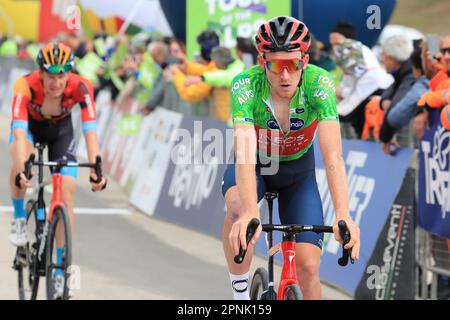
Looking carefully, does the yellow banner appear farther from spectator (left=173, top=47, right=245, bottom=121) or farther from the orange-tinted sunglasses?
the orange-tinted sunglasses

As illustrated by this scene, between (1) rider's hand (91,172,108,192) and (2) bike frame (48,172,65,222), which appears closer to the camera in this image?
(2) bike frame (48,172,65,222)

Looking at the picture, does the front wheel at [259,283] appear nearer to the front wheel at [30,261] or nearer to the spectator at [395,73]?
the front wheel at [30,261]

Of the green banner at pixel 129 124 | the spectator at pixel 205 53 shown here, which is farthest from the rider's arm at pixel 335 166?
the green banner at pixel 129 124

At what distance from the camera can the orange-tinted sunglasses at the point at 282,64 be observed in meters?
5.32

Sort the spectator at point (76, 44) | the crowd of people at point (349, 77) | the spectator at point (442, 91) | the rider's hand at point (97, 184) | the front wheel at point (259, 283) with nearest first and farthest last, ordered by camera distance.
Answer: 1. the front wheel at point (259, 283)
2. the spectator at point (442, 91)
3. the rider's hand at point (97, 184)
4. the crowd of people at point (349, 77)
5. the spectator at point (76, 44)

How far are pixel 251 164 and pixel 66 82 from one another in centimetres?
341

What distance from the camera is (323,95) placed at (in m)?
5.46

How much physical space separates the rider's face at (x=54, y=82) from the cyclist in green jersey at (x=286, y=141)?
251cm

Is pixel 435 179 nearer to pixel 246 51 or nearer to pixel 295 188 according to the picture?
pixel 295 188

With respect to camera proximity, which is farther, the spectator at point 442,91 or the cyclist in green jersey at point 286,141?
the spectator at point 442,91

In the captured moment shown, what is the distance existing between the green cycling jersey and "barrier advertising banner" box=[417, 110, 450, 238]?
2.69m

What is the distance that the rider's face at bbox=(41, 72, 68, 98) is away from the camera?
8.04 m

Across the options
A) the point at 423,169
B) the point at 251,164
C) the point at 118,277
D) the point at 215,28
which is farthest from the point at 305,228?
the point at 215,28

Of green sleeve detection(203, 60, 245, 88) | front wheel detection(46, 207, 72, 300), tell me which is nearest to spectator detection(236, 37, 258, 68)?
green sleeve detection(203, 60, 245, 88)
